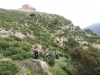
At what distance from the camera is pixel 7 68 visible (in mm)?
12883

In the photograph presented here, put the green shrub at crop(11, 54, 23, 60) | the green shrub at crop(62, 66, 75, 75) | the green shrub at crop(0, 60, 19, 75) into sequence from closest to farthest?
the green shrub at crop(0, 60, 19, 75) < the green shrub at crop(11, 54, 23, 60) < the green shrub at crop(62, 66, 75, 75)

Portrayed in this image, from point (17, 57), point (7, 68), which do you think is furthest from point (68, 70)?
point (7, 68)

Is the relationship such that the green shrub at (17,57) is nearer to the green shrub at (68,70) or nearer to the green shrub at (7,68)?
the green shrub at (7,68)

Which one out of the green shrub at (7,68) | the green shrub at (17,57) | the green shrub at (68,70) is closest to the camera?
the green shrub at (7,68)

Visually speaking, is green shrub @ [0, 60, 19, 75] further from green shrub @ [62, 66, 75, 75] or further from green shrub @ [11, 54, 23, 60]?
green shrub @ [62, 66, 75, 75]

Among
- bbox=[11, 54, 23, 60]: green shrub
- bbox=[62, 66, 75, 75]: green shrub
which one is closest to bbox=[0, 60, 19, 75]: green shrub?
bbox=[11, 54, 23, 60]: green shrub

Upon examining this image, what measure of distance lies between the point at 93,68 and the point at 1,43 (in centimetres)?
1008

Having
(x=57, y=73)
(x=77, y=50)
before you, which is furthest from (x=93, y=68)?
(x=57, y=73)

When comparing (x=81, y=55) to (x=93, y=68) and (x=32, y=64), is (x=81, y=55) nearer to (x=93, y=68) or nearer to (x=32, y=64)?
(x=93, y=68)

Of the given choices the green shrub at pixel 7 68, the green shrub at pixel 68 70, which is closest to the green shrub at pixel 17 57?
the green shrub at pixel 7 68

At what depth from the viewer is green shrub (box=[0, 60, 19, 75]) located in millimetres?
12453

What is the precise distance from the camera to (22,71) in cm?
1359

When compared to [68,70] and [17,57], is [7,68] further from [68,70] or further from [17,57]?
[68,70]

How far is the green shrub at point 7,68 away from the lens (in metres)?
12.5
